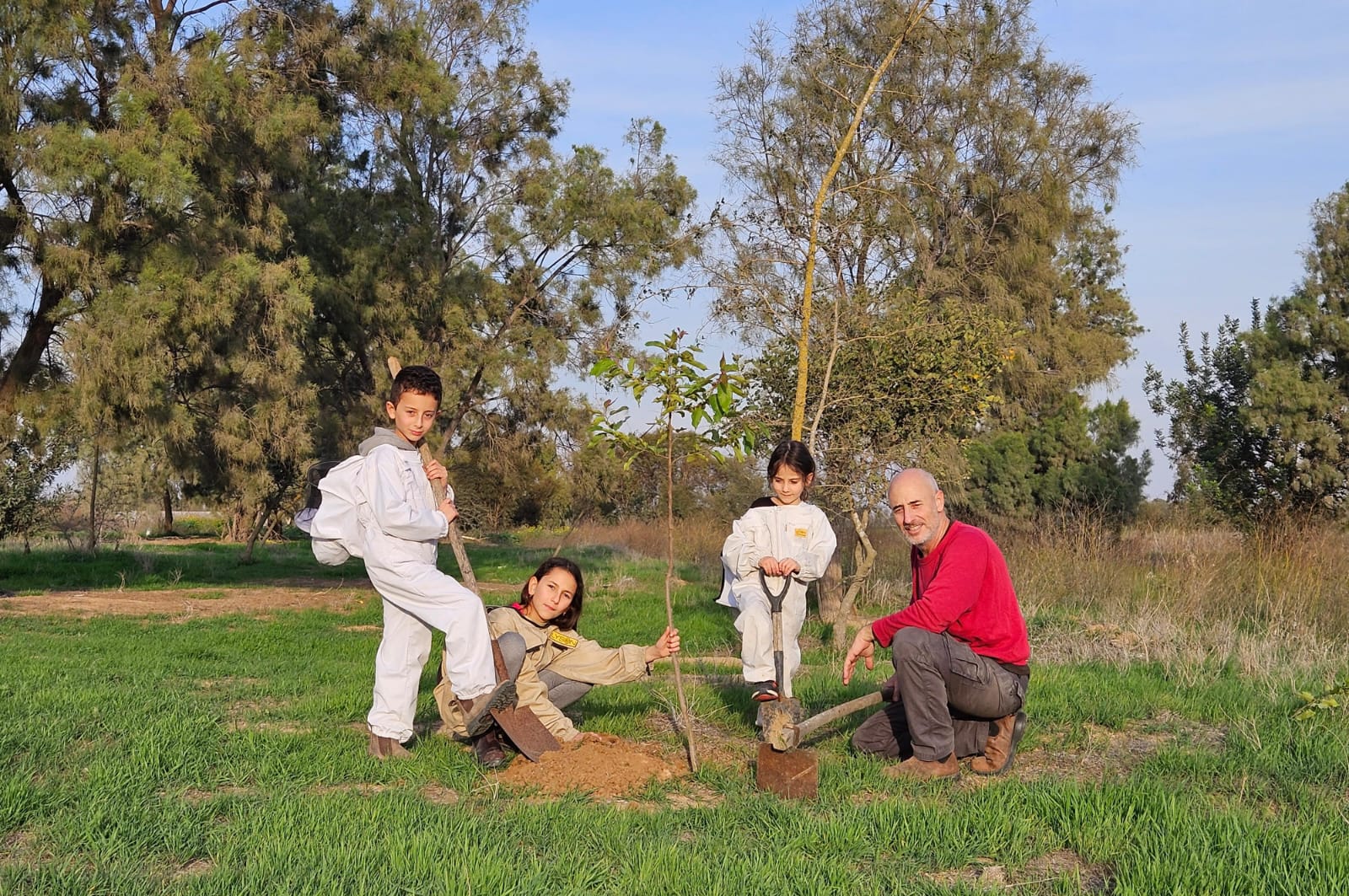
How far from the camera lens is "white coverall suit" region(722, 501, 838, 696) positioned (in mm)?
5744

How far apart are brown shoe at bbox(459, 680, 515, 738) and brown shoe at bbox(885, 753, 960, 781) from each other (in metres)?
1.80

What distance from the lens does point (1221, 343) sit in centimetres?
2027

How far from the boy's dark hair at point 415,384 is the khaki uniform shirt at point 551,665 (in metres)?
1.18

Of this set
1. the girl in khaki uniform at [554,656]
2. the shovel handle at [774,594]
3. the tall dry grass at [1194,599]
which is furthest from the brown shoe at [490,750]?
the tall dry grass at [1194,599]

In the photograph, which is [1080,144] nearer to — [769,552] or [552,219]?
[552,219]

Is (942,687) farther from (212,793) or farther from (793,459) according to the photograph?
(212,793)

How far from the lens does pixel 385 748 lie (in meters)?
5.25

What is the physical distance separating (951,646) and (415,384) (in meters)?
2.87

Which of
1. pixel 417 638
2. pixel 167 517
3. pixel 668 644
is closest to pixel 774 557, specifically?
pixel 668 644

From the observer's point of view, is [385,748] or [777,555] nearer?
[385,748]

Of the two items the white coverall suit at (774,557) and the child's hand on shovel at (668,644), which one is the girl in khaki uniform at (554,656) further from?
the white coverall suit at (774,557)

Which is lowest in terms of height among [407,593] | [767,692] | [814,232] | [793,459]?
[767,692]

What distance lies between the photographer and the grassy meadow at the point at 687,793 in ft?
11.4

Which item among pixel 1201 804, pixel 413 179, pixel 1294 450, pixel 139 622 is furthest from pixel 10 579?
pixel 1294 450
